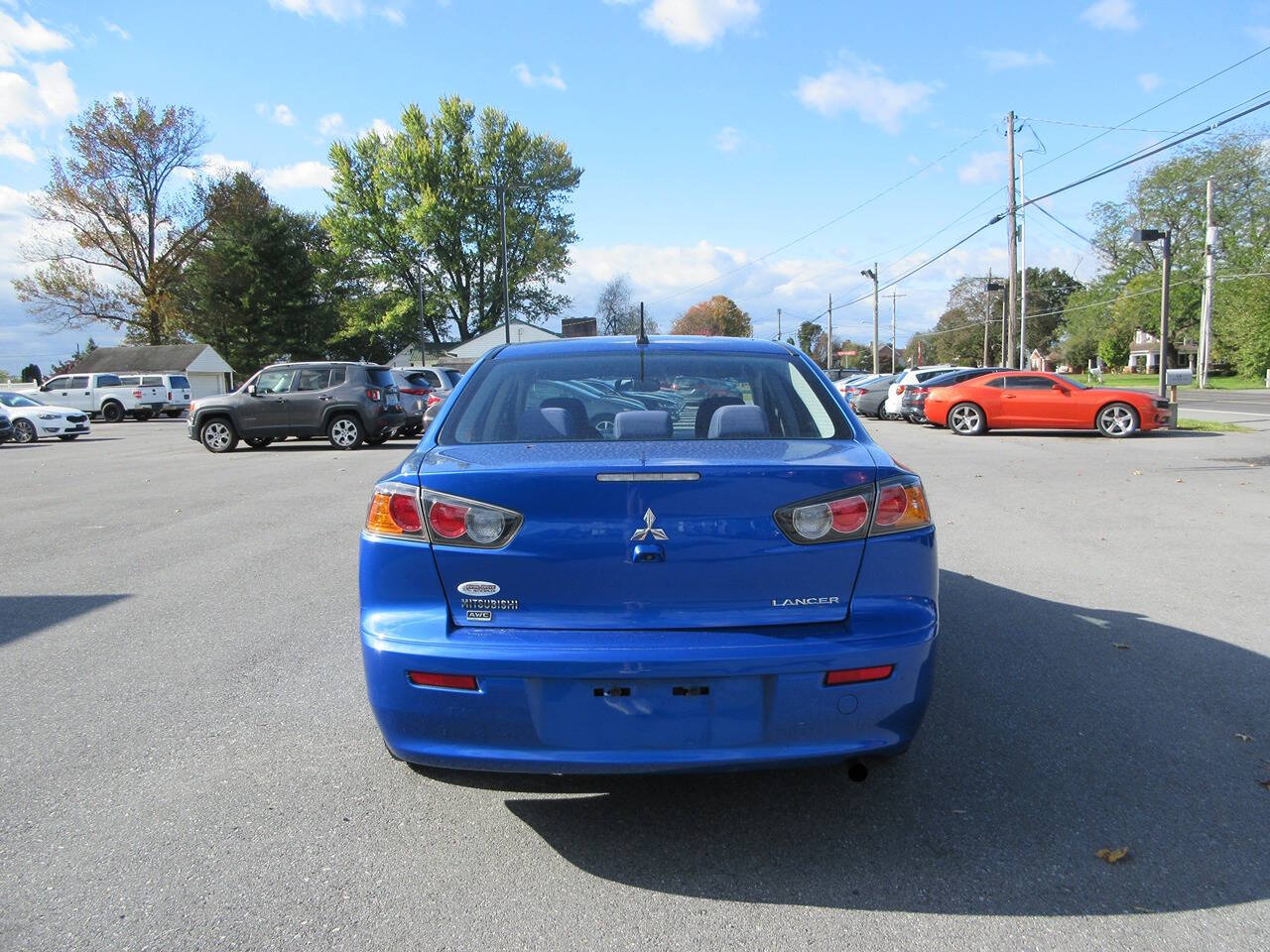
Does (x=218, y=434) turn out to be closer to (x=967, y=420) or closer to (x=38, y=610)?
(x=38, y=610)

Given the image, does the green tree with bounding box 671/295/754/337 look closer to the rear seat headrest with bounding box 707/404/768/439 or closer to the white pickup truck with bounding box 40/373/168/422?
the white pickup truck with bounding box 40/373/168/422

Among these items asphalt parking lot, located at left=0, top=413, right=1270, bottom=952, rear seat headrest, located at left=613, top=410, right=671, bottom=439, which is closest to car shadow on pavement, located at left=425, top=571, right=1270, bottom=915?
asphalt parking lot, located at left=0, top=413, right=1270, bottom=952

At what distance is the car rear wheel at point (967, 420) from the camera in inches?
774

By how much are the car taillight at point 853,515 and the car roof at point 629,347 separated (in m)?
1.27

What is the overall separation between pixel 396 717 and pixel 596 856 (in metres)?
0.76

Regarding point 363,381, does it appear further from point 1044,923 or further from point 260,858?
point 1044,923

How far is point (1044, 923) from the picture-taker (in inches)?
93.6

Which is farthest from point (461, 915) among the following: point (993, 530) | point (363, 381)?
point (363, 381)

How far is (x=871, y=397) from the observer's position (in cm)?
2783

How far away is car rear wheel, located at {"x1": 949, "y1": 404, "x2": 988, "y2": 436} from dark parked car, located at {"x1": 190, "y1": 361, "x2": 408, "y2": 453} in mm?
12460

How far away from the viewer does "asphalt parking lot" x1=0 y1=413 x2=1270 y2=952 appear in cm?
242

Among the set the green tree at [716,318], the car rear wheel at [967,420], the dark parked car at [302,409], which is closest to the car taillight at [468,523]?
the dark parked car at [302,409]

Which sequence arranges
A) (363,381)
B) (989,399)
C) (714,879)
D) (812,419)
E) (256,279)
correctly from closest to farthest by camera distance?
1. (714,879)
2. (812,419)
3. (363,381)
4. (989,399)
5. (256,279)

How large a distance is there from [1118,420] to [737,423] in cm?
1754
